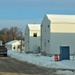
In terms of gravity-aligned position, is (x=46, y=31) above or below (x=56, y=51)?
above

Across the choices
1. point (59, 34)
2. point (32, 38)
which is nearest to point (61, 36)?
point (59, 34)

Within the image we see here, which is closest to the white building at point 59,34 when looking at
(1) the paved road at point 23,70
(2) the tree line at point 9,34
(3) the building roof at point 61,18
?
(3) the building roof at point 61,18

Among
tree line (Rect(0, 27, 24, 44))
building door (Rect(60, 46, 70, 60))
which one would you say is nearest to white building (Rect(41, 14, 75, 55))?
building door (Rect(60, 46, 70, 60))

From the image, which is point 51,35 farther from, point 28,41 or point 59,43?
point 28,41

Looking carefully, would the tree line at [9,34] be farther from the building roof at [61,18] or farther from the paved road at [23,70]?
the paved road at [23,70]

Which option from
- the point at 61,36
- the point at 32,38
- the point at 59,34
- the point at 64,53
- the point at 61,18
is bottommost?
the point at 64,53

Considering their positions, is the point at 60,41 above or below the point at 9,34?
below

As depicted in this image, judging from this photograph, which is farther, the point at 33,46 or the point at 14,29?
the point at 14,29

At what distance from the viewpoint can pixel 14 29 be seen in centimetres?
17275

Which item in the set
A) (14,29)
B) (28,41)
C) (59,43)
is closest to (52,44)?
(59,43)

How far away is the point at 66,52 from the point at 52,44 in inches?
613

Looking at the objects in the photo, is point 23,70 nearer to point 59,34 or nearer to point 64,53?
point 64,53

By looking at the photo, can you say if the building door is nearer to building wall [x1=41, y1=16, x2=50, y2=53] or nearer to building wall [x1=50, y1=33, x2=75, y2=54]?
building wall [x1=50, y1=33, x2=75, y2=54]

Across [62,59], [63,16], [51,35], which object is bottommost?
[62,59]
